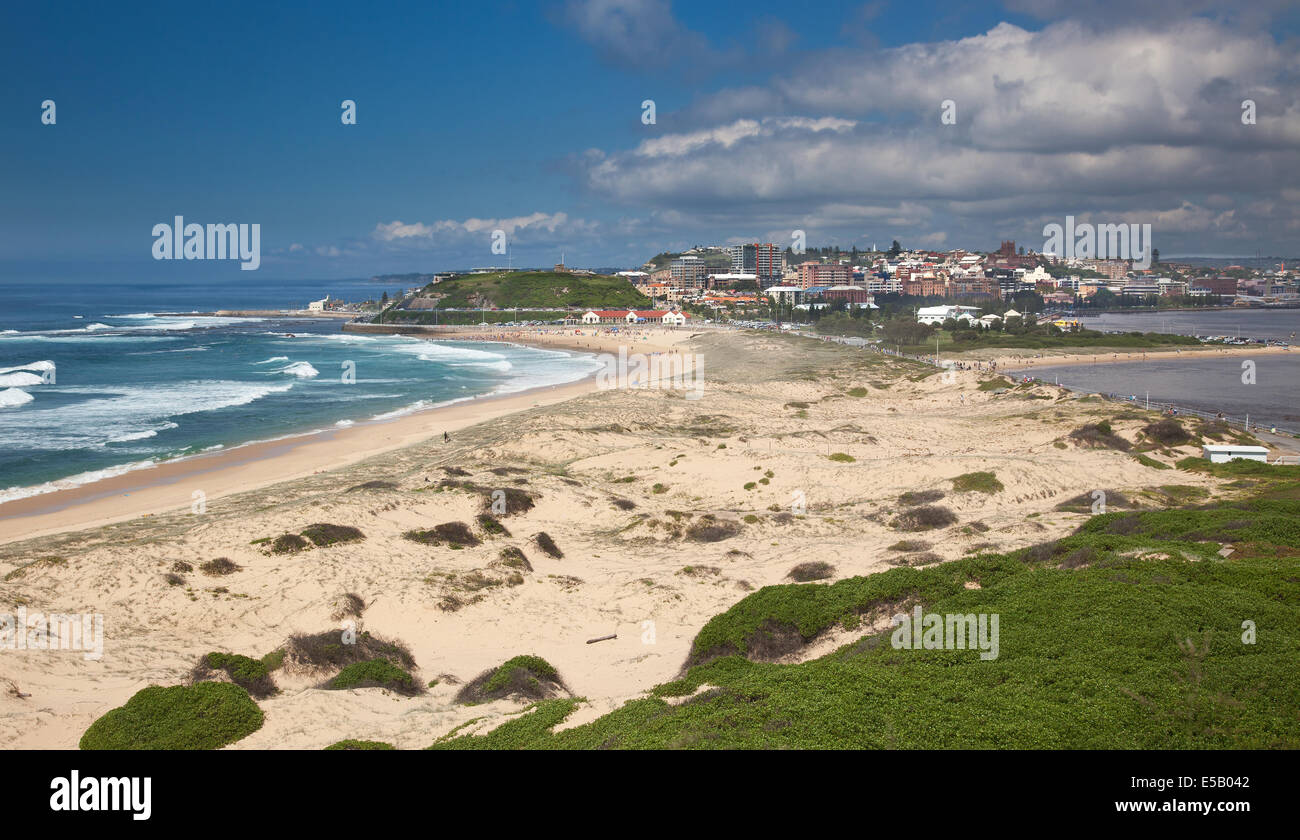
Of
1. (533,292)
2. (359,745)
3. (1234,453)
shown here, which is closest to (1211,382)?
(1234,453)

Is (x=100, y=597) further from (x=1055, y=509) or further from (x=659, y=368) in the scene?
(x=659, y=368)

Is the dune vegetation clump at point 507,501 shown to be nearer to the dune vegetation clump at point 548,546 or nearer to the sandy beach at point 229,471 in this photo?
the dune vegetation clump at point 548,546

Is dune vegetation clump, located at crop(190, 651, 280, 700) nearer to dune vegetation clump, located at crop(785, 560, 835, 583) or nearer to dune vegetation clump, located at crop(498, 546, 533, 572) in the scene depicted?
dune vegetation clump, located at crop(498, 546, 533, 572)

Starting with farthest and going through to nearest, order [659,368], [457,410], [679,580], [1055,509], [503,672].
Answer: [659,368] < [457,410] < [1055,509] < [679,580] < [503,672]

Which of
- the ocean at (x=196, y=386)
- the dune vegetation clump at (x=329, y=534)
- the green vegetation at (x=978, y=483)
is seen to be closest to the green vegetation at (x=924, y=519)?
the green vegetation at (x=978, y=483)

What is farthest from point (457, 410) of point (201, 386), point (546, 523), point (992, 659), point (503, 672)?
point (992, 659)

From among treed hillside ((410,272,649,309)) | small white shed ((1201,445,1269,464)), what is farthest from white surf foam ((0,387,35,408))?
treed hillside ((410,272,649,309))
